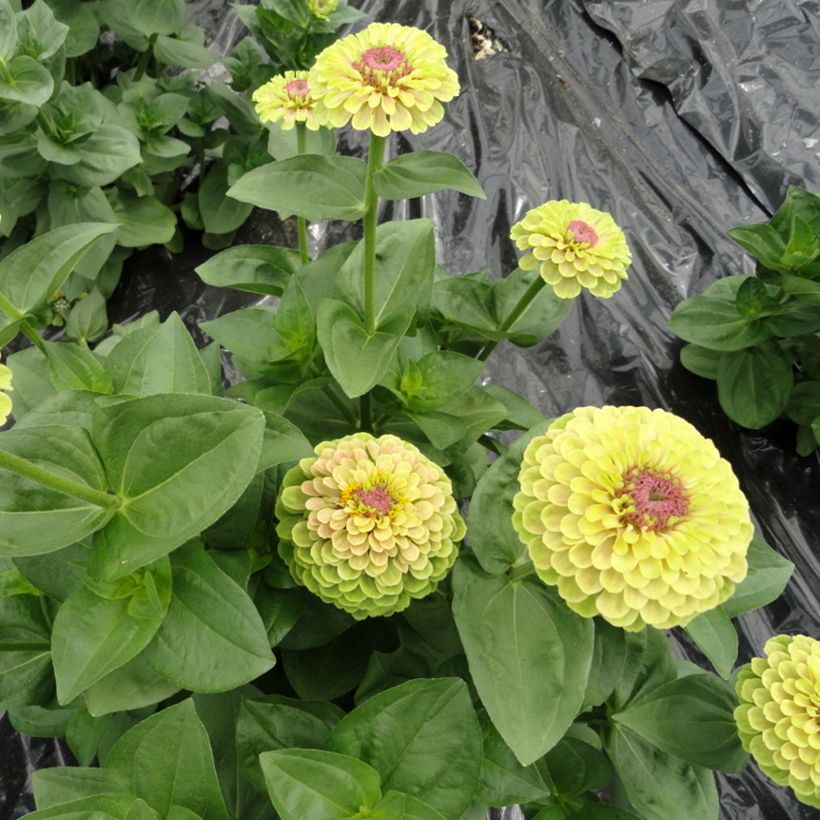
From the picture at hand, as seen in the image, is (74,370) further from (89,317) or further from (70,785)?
(89,317)

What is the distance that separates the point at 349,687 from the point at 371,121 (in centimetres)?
65

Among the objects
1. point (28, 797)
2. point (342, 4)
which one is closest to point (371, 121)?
point (342, 4)

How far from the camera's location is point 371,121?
2.23 feet

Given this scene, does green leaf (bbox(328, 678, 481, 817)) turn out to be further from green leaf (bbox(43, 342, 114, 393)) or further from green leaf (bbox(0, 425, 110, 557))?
green leaf (bbox(43, 342, 114, 393))

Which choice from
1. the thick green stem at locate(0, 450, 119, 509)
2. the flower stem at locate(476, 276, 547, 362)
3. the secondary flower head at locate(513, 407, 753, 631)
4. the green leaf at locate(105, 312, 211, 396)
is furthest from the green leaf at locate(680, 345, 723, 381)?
the thick green stem at locate(0, 450, 119, 509)

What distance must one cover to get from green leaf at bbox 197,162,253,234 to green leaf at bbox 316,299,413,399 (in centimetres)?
94

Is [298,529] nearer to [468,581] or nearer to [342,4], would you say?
[468,581]

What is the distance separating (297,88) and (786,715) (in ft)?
3.20

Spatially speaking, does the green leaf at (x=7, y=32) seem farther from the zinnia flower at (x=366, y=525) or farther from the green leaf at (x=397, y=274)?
the zinnia flower at (x=366, y=525)

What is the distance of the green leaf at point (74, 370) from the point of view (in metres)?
0.85

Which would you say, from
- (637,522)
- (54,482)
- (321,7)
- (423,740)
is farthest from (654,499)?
(321,7)

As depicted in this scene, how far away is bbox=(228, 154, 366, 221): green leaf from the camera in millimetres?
763

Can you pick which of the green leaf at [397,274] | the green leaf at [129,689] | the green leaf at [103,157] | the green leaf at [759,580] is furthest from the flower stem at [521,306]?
the green leaf at [103,157]

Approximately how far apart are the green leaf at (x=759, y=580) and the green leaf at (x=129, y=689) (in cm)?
58
